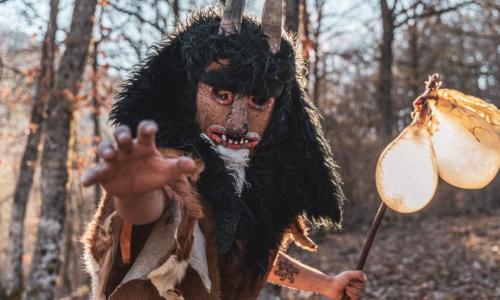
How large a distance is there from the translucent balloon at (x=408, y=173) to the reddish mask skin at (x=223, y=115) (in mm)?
756

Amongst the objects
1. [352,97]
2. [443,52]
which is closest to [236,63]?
[443,52]

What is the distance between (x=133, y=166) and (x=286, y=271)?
1732mm

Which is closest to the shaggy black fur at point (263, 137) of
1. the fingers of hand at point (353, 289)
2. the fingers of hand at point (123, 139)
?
the fingers of hand at point (353, 289)

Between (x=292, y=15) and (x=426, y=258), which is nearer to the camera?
(x=292, y=15)

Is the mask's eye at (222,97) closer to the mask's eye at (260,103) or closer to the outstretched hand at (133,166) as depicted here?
the mask's eye at (260,103)

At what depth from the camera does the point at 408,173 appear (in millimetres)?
2650

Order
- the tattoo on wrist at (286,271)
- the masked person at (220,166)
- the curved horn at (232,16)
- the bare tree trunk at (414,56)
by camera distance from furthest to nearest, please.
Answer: the bare tree trunk at (414,56) < the tattoo on wrist at (286,271) < the curved horn at (232,16) < the masked person at (220,166)

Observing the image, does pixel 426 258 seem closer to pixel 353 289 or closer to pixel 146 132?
pixel 353 289

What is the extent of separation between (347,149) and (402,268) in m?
7.41

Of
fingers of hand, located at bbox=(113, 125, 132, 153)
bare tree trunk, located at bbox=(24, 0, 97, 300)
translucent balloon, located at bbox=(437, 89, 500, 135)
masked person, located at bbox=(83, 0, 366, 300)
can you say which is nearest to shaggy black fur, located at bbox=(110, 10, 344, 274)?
masked person, located at bbox=(83, 0, 366, 300)

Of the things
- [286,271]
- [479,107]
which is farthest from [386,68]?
[286,271]

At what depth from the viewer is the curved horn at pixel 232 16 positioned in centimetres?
248

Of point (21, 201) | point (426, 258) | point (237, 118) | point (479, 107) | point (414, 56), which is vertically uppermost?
point (414, 56)

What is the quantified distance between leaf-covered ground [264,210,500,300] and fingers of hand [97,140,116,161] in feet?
13.8
